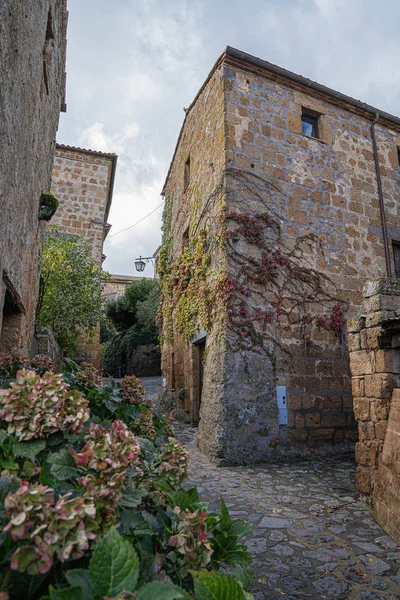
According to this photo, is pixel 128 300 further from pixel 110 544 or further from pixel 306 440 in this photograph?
pixel 110 544

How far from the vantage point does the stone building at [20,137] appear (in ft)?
8.35

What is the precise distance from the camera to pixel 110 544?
2.97 feet

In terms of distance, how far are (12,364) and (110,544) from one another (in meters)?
1.52

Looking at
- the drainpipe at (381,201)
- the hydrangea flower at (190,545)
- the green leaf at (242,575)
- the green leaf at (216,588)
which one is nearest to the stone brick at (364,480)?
the green leaf at (242,575)

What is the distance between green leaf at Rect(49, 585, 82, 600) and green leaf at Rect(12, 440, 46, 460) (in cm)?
36

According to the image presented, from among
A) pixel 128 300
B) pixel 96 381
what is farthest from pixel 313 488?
pixel 128 300

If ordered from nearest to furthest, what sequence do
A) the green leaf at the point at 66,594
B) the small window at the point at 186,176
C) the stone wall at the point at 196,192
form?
the green leaf at the point at 66,594 < the stone wall at the point at 196,192 < the small window at the point at 186,176

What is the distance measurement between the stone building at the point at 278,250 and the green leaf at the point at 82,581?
15.6 ft

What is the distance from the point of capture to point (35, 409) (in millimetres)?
1141

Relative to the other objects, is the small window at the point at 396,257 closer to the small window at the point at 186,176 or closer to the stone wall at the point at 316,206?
the stone wall at the point at 316,206

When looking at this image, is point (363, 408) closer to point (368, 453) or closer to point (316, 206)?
point (368, 453)

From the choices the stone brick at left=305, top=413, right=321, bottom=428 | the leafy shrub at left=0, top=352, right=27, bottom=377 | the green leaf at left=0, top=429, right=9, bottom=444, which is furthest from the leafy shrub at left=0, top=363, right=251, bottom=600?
the stone brick at left=305, top=413, right=321, bottom=428

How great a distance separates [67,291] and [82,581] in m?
8.88

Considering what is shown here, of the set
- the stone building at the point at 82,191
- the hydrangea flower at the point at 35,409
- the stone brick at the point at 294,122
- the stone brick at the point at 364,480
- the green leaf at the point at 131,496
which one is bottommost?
the stone brick at the point at 364,480
